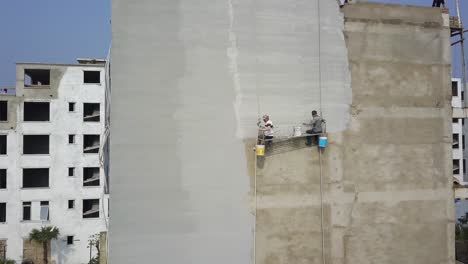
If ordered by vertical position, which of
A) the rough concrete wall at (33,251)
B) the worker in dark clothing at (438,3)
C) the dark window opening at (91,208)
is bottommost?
the rough concrete wall at (33,251)

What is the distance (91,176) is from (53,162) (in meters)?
3.38

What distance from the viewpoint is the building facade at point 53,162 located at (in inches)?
1093

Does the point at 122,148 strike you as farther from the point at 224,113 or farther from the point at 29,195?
the point at 29,195

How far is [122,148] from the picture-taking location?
6656 mm

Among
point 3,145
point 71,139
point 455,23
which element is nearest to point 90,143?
point 71,139

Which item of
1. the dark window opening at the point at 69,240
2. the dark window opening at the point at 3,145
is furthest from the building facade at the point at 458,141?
the dark window opening at the point at 3,145

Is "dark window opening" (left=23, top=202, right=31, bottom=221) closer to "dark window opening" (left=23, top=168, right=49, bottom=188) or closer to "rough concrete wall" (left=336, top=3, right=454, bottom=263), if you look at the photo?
"dark window opening" (left=23, top=168, right=49, bottom=188)

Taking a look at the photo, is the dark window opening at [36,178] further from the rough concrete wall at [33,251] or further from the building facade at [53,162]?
the rough concrete wall at [33,251]

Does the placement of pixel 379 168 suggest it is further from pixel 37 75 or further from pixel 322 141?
pixel 37 75

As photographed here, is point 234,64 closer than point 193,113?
No

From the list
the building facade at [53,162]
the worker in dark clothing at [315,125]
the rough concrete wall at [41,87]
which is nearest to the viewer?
the worker in dark clothing at [315,125]

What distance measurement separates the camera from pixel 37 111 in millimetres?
30375

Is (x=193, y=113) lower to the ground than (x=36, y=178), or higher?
higher

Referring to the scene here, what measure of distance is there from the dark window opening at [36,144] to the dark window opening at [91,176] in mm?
3880
